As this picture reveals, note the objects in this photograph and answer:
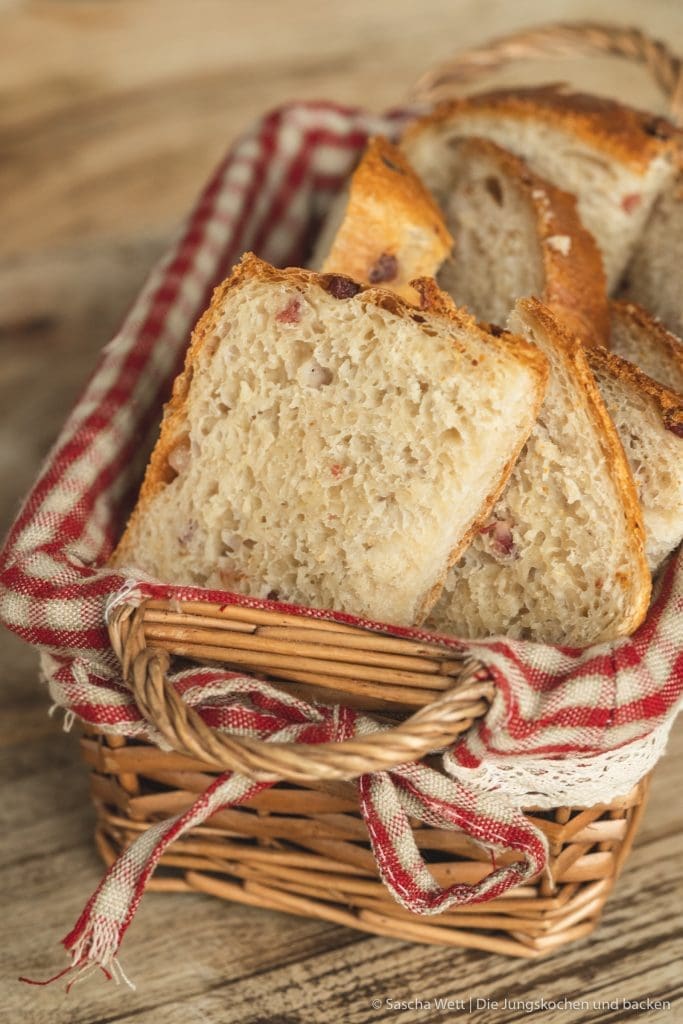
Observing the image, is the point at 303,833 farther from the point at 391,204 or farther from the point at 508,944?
the point at 391,204

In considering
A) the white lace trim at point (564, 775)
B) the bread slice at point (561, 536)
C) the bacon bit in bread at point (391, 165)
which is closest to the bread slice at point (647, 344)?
the bread slice at point (561, 536)

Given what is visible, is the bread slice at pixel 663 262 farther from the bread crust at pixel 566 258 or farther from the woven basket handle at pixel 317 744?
the woven basket handle at pixel 317 744

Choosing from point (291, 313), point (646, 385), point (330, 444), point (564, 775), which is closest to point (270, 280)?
point (291, 313)

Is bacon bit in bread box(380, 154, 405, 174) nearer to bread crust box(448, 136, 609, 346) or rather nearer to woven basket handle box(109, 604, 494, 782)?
bread crust box(448, 136, 609, 346)

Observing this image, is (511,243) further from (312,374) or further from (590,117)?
(312,374)

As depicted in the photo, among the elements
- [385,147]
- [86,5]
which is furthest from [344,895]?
[86,5]
